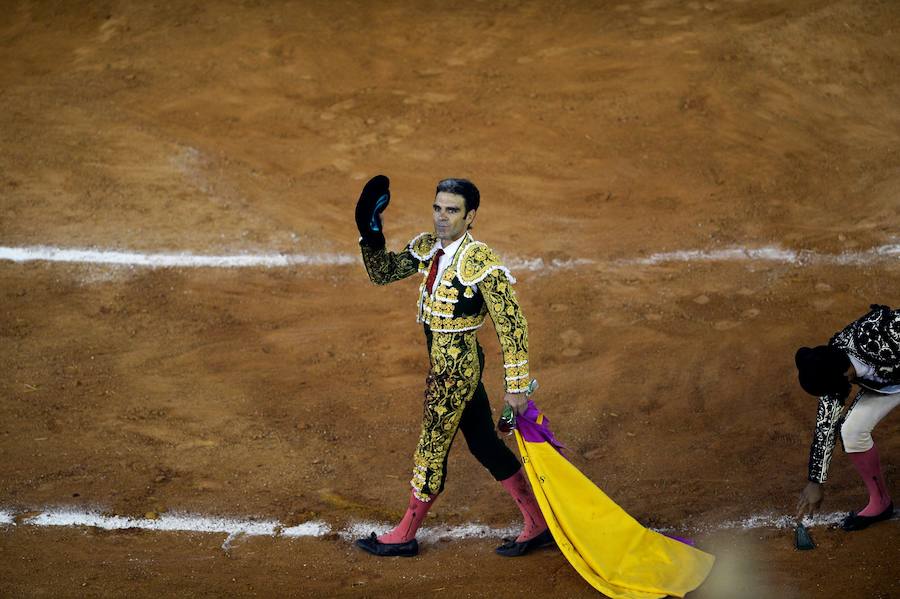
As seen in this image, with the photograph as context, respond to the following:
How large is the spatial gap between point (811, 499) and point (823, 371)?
727 millimetres

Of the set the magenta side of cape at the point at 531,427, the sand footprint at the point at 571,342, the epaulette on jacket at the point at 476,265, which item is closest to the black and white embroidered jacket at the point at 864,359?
the magenta side of cape at the point at 531,427

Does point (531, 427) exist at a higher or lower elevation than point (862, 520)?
higher

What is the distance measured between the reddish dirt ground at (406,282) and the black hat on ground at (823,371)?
1034mm

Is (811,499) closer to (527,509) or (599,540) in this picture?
(599,540)

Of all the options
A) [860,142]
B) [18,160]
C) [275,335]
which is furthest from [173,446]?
[860,142]

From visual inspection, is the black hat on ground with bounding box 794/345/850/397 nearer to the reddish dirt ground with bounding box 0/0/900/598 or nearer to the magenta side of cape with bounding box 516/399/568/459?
the reddish dirt ground with bounding box 0/0/900/598

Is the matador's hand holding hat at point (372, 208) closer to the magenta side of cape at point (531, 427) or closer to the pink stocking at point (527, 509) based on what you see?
the magenta side of cape at point (531, 427)

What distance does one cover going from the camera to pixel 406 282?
8.48 metres

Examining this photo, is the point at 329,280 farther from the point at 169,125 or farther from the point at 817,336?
the point at 817,336

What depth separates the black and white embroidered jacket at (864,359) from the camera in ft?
16.1

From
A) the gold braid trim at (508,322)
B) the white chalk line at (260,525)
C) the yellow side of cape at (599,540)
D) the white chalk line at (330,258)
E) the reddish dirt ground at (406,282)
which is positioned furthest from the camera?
the white chalk line at (330,258)

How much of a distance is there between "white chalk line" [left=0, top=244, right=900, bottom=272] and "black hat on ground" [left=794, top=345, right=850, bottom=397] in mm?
3498

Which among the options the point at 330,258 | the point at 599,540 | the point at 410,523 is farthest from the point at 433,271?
the point at 330,258

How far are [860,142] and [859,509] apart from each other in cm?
498
